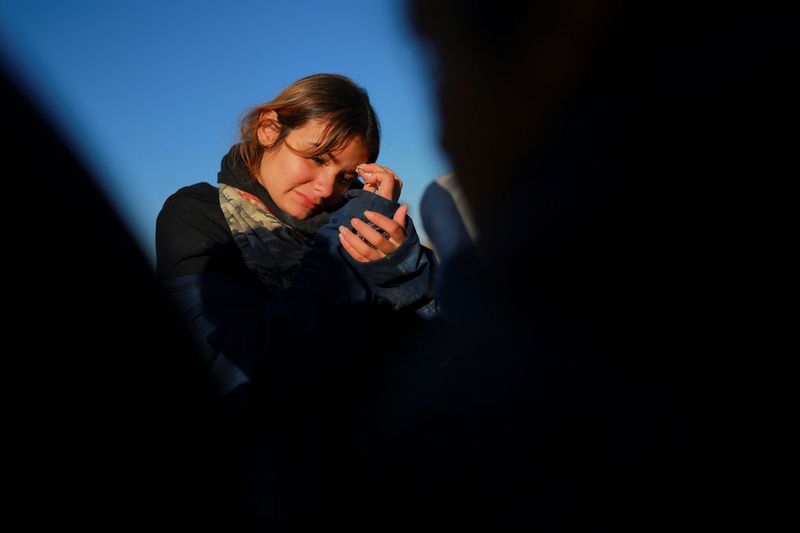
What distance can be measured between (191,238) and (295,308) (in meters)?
0.41

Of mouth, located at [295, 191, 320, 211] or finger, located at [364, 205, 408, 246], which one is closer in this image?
finger, located at [364, 205, 408, 246]

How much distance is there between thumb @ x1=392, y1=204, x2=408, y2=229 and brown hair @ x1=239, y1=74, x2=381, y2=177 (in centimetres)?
46

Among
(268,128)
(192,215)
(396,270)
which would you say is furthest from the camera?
(268,128)

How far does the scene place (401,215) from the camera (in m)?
1.29

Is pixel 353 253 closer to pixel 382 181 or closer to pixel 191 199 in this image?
pixel 382 181

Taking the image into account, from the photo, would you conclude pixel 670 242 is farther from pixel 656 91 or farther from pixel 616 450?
pixel 616 450

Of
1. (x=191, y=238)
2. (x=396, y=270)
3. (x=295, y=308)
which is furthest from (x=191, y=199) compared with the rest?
(x=396, y=270)

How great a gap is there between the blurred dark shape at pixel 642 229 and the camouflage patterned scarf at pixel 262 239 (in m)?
0.71

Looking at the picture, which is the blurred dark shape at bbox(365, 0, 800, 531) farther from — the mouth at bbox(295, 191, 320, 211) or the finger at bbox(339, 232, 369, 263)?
the mouth at bbox(295, 191, 320, 211)

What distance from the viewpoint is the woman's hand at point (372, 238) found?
1.19 m

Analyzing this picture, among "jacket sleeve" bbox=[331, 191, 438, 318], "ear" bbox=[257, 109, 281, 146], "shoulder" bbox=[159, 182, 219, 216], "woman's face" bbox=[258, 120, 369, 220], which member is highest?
"ear" bbox=[257, 109, 281, 146]

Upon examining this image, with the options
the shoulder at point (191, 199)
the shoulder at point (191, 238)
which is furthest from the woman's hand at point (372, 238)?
the shoulder at point (191, 199)

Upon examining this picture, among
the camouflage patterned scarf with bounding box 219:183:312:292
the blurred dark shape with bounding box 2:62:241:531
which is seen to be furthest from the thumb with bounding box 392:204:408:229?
the blurred dark shape with bounding box 2:62:241:531

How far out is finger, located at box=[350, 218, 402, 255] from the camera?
46.8 inches
